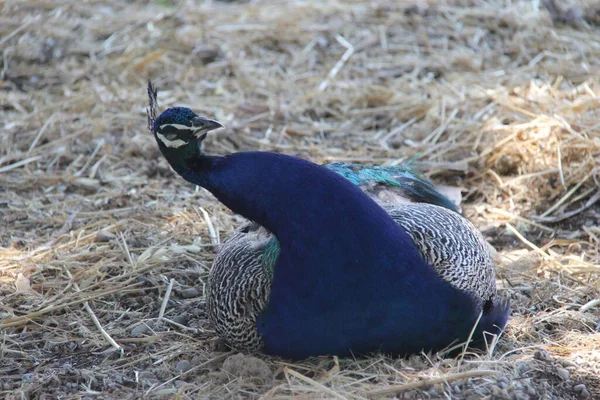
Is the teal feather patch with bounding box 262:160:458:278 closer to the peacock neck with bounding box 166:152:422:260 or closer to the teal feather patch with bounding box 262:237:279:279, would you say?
the teal feather patch with bounding box 262:237:279:279

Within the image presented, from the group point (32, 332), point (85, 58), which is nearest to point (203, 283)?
point (32, 332)

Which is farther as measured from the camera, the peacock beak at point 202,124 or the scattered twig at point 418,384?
the peacock beak at point 202,124

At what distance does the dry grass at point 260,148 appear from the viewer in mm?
3371

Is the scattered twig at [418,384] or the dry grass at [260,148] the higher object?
the scattered twig at [418,384]

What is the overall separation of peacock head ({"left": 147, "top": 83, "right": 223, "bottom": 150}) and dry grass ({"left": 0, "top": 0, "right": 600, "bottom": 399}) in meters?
0.82

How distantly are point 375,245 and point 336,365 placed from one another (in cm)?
45

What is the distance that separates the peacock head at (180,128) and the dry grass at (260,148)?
821 millimetres

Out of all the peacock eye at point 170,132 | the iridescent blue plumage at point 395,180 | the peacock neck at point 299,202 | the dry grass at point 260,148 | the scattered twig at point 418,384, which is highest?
the peacock eye at point 170,132

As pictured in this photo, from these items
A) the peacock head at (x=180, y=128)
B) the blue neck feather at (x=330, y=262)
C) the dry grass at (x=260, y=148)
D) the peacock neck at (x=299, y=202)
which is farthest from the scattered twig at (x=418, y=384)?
the peacock head at (x=180, y=128)

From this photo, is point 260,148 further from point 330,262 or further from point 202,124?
point 330,262

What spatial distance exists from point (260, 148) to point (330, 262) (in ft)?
9.17

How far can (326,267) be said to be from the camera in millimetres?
3070

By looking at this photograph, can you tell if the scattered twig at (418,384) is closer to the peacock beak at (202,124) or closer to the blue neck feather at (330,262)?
the blue neck feather at (330,262)

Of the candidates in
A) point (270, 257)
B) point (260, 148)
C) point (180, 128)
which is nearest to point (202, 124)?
point (180, 128)
